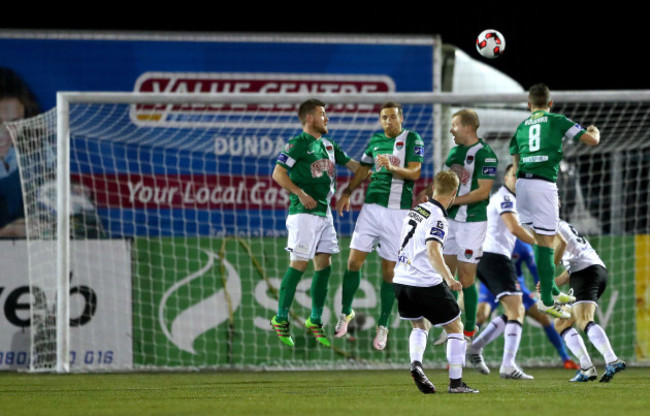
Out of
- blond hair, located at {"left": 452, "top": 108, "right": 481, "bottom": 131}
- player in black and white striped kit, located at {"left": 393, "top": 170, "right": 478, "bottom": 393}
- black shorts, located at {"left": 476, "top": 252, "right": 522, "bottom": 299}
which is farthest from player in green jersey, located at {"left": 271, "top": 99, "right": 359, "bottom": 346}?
player in black and white striped kit, located at {"left": 393, "top": 170, "right": 478, "bottom": 393}

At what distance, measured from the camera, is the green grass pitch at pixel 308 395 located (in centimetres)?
721

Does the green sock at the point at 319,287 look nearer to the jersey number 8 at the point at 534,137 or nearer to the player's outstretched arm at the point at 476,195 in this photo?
the player's outstretched arm at the point at 476,195

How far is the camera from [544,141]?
9969 mm

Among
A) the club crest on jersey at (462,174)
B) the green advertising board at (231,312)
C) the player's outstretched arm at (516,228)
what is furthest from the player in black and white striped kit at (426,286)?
the green advertising board at (231,312)

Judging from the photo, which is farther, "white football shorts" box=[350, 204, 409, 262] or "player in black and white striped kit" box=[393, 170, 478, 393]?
"white football shorts" box=[350, 204, 409, 262]

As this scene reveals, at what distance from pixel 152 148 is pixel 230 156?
117 cm

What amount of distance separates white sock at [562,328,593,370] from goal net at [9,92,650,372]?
9.79ft

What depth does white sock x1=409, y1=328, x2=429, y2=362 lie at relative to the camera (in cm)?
834

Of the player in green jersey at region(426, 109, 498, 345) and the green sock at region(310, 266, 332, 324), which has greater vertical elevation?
the player in green jersey at region(426, 109, 498, 345)

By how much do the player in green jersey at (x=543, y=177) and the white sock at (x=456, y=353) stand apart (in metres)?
1.92

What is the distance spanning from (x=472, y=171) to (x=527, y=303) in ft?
7.69

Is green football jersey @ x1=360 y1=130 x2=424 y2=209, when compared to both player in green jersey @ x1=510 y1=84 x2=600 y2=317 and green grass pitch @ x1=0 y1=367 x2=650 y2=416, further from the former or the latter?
green grass pitch @ x1=0 y1=367 x2=650 y2=416

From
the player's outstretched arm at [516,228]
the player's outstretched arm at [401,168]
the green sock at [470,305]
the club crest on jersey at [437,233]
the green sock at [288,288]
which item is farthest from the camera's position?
the green sock at [470,305]

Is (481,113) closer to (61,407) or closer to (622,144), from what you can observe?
(622,144)
